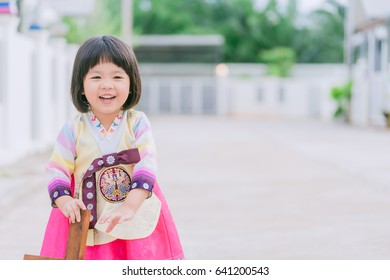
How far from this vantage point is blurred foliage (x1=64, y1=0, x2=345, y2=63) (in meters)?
56.1

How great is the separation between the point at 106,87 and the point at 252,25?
172 ft

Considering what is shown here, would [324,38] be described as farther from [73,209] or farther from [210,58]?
[73,209]

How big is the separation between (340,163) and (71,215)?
10983mm

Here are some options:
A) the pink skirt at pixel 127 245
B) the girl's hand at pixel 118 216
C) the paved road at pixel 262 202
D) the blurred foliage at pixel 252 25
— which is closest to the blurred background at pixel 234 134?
the paved road at pixel 262 202

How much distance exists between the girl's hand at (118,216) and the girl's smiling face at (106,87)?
41 centimetres

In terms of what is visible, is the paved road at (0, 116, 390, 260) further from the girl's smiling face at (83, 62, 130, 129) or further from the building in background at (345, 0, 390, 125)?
the building in background at (345, 0, 390, 125)

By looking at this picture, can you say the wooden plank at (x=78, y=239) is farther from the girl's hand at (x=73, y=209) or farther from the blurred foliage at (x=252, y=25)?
the blurred foliage at (x=252, y=25)

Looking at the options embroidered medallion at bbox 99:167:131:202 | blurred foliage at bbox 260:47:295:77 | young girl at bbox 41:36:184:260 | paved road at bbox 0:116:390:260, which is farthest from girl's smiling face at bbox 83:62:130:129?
blurred foliage at bbox 260:47:295:77

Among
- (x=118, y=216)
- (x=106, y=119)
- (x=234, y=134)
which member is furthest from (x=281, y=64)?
(x=118, y=216)

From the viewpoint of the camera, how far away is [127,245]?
4.09m

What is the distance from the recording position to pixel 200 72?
148 ft

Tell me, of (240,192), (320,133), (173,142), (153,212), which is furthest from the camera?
(320,133)
